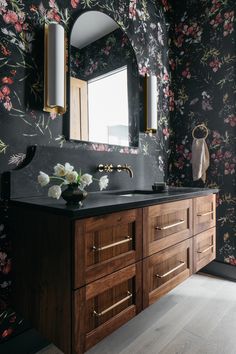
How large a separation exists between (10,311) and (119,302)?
589 millimetres

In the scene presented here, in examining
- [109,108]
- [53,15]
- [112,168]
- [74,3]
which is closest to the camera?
[53,15]

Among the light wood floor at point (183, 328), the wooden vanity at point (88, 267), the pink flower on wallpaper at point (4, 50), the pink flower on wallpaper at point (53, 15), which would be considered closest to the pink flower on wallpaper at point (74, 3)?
the pink flower on wallpaper at point (53, 15)

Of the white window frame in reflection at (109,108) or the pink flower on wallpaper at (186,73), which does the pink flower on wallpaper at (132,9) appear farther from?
the pink flower on wallpaper at (186,73)

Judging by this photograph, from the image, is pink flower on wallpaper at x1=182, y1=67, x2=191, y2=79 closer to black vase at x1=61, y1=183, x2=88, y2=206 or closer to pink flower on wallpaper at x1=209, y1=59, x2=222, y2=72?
pink flower on wallpaper at x1=209, y1=59, x2=222, y2=72

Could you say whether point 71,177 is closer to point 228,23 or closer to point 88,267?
point 88,267

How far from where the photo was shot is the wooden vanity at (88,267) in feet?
3.17

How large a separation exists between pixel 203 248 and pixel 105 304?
934 mm

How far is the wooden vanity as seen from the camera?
0.96 m

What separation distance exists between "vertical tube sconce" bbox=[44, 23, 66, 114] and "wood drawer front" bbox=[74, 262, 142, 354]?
0.96 metres

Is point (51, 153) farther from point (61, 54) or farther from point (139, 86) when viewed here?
point (139, 86)

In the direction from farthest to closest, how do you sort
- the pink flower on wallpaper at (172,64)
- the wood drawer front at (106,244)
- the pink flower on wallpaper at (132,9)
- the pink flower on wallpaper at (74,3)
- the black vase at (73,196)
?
the pink flower on wallpaper at (172,64) < the pink flower on wallpaper at (132,9) < the pink flower on wallpaper at (74,3) < the black vase at (73,196) < the wood drawer front at (106,244)

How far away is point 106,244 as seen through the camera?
3.51 ft

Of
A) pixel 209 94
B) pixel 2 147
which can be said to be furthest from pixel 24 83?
pixel 209 94

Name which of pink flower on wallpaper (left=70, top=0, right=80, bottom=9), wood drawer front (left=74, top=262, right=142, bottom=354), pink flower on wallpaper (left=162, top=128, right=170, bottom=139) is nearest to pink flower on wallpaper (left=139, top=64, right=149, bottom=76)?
pink flower on wallpaper (left=162, top=128, right=170, bottom=139)
